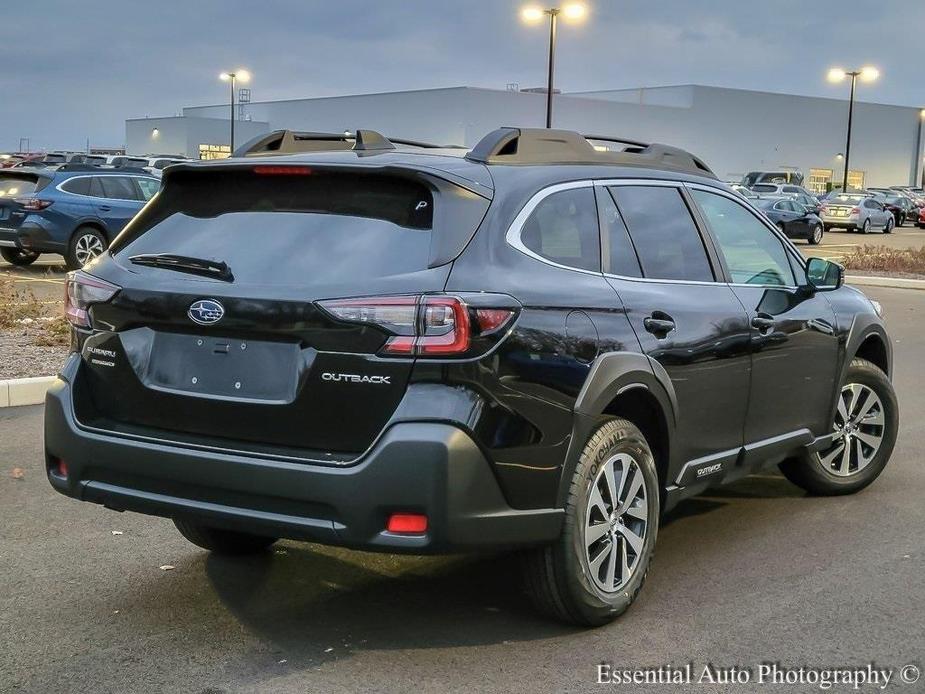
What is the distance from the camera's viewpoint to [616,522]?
180 inches

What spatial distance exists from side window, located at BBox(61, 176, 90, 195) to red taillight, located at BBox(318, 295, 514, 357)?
1763 cm

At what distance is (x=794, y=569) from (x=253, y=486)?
2550mm

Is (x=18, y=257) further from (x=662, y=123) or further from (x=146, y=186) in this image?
(x=662, y=123)

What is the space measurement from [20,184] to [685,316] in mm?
17657

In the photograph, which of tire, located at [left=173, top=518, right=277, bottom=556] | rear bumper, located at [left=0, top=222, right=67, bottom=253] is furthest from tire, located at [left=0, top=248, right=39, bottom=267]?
tire, located at [left=173, top=518, right=277, bottom=556]

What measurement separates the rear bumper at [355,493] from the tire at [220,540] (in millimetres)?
965

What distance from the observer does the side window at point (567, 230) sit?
4.49 metres

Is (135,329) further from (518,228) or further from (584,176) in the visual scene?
(584,176)

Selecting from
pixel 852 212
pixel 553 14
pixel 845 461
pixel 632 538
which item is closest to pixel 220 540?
pixel 632 538

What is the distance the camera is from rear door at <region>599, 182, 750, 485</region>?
4.88m

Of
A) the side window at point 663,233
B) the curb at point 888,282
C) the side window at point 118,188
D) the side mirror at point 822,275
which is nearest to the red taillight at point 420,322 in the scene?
the side window at point 663,233

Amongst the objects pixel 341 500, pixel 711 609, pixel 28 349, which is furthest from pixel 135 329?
→ pixel 28 349

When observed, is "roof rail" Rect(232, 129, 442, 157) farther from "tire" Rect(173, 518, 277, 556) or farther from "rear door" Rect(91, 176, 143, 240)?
"rear door" Rect(91, 176, 143, 240)

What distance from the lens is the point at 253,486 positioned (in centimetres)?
404
